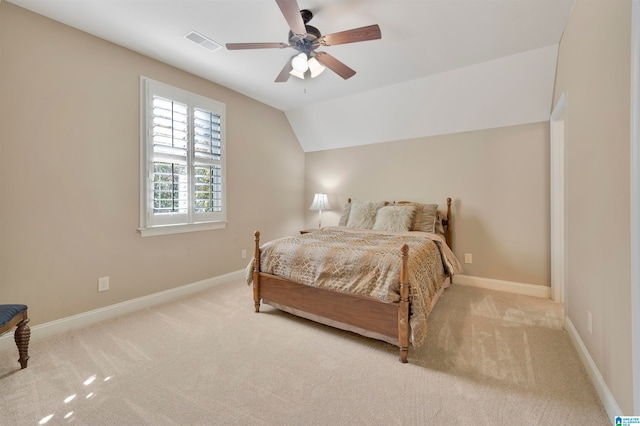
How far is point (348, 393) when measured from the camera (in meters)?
1.62

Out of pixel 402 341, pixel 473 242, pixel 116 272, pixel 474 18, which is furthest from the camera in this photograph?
pixel 473 242

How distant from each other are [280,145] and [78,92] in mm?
2666

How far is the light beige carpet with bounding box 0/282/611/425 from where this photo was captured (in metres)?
1.45

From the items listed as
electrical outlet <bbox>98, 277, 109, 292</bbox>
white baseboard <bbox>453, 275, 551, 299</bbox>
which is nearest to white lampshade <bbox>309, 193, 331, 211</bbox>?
white baseboard <bbox>453, 275, 551, 299</bbox>

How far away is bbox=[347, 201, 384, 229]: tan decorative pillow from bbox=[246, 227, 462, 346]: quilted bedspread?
83 centimetres

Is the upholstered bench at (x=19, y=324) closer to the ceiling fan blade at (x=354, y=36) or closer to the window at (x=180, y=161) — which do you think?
the window at (x=180, y=161)

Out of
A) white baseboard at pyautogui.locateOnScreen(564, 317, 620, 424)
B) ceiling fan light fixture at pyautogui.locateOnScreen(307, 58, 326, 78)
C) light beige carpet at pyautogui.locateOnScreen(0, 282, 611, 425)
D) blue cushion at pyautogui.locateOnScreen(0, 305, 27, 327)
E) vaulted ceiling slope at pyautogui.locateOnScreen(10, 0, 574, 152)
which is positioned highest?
vaulted ceiling slope at pyautogui.locateOnScreen(10, 0, 574, 152)

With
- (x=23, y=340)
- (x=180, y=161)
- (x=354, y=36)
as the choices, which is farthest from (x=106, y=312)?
(x=354, y=36)

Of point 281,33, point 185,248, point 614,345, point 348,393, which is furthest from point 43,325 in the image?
point 614,345

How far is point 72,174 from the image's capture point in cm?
241

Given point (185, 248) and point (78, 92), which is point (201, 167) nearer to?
point (185, 248)

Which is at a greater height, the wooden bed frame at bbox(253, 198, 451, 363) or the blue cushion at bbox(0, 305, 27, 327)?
the blue cushion at bbox(0, 305, 27, 327)

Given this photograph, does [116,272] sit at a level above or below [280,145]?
below

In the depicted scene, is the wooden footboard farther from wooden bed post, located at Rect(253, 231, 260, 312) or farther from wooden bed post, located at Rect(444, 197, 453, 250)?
wooden bed post, located at Rect(444, 197, 453, 250)
